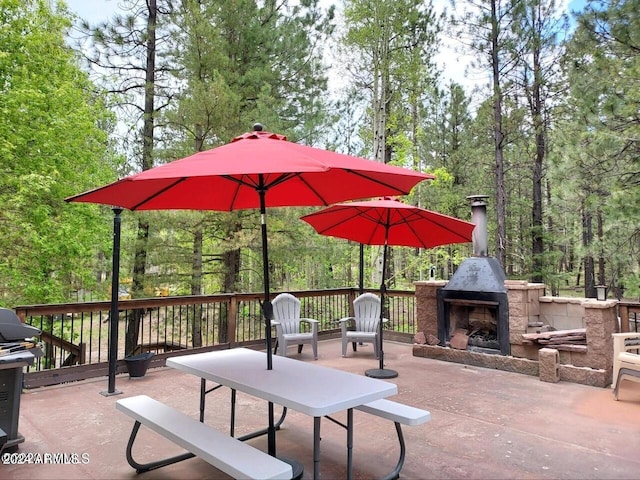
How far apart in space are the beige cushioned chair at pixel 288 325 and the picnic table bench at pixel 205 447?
2.86m

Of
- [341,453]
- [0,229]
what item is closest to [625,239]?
[341,453]

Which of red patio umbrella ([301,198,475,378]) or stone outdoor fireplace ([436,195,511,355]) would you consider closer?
red patio umbrella ([301,198,475,378])

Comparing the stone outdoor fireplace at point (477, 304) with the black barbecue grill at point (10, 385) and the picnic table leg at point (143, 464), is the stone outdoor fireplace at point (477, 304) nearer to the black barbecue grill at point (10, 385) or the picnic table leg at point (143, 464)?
the picnic table leg at point (143, 464)

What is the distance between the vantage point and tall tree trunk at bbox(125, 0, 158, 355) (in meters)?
8.56

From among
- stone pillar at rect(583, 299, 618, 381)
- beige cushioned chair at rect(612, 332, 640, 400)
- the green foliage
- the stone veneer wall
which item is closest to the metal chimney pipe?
the stone veneer wall

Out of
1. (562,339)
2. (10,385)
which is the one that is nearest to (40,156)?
(10,385)

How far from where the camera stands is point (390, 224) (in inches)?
195

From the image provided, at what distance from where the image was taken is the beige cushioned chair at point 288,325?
18.5ft

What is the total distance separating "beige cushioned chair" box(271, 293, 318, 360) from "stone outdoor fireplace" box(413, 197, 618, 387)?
153 centimetres

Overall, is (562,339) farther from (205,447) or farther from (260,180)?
(205,447)

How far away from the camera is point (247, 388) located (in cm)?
238

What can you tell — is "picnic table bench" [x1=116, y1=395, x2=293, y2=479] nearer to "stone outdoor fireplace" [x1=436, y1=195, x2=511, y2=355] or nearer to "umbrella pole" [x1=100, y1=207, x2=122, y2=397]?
"umbrella pole" [x1=100, y1=207, x2=122, y2=397]

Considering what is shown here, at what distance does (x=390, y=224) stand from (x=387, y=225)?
115 mm

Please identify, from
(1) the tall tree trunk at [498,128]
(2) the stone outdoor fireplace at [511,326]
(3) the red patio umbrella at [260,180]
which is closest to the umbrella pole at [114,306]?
(3) the red patio umbrella at [260,180]
